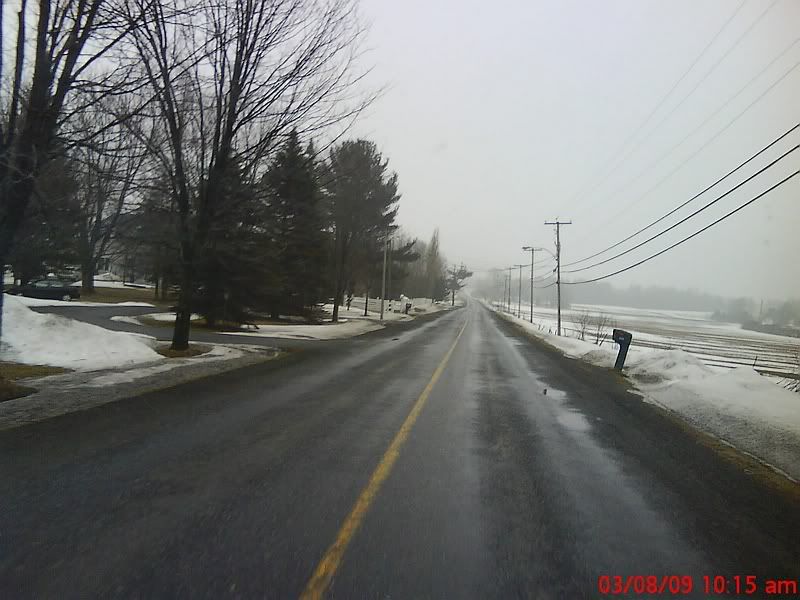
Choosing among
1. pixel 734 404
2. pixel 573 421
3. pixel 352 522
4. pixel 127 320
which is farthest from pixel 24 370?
pixel 127 320

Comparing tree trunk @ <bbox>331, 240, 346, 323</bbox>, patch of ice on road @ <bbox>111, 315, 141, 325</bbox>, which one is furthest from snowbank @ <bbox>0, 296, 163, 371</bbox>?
tree trunk @ <bbox>331, 240, 346, 323</bbox>

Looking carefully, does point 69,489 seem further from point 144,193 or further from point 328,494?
point 144,193

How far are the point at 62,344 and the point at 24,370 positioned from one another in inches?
85.1

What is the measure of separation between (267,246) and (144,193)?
7.29 m

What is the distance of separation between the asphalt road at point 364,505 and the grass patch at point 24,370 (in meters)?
3.27

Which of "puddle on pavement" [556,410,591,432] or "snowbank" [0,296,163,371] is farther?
"snowbank" [0,296,163,371]

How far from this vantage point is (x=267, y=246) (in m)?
22.8

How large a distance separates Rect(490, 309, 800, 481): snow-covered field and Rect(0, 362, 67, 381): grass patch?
39.0 ft

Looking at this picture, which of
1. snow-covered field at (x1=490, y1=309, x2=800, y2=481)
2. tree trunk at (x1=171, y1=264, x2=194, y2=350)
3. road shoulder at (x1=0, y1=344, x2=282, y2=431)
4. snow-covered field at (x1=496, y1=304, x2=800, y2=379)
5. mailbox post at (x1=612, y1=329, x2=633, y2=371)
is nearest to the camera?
snow-covered field at (x1=490, y1=309, x2=800, y2=481)

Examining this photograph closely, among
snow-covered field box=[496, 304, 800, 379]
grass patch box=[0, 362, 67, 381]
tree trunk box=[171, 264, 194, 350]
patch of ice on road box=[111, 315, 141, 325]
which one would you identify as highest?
tree trunk box=[171, 264, 194, 350]

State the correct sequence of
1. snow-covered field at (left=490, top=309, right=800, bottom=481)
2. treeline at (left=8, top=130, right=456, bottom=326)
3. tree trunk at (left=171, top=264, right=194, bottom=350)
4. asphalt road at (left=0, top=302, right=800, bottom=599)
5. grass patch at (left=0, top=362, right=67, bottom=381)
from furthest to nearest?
tree trunk at (left=171, top=264, right=194, bottom=350) < treeline at (left=8, top=130, right=456, bottom=326) < grass patch at (left=0, top=362, right=67, bottom=381) < snow-covered field at (left=490, top=309, right=800, bottom=481) < asphalt road at (left=0, top=302, right=800, bottom=599)

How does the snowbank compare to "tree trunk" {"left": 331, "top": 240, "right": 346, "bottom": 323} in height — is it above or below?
below

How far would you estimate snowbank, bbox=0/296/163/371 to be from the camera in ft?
38.5
